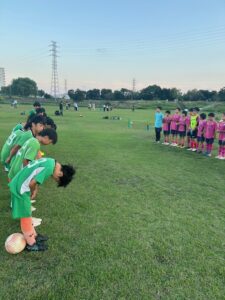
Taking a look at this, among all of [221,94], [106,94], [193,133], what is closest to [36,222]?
[193,133]

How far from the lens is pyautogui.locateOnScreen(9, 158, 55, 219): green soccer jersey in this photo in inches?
156

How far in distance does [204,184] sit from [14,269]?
5590mm

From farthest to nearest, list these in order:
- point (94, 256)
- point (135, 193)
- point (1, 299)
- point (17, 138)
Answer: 1. point (135, 193)
2. point (17, 138)
3. point (94, 256)
4. point (1, 299)

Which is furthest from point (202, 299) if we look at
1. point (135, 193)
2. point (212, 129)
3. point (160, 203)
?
point (212, 129)

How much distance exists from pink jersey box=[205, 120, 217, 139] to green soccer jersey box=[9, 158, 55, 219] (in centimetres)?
949

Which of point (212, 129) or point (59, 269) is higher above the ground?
point (212, 129)

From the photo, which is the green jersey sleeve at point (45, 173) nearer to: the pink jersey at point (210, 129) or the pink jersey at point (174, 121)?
the pink jersey at point (210, 129)

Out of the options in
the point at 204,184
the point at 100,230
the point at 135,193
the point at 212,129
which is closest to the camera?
the point at 100,230

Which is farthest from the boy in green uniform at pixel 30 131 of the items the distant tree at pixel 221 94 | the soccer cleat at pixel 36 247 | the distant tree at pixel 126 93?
the distant tree at pixel 126 93

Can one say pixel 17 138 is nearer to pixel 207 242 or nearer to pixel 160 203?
pixel 160 203

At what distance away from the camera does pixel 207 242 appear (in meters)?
4.70

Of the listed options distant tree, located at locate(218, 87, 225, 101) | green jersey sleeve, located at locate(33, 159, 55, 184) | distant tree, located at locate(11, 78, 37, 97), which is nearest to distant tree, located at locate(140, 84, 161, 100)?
distant tree, located at locate(218, 87, 225, 101)

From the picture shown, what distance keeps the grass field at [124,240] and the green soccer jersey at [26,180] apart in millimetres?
688

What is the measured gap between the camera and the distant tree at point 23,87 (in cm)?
11195
